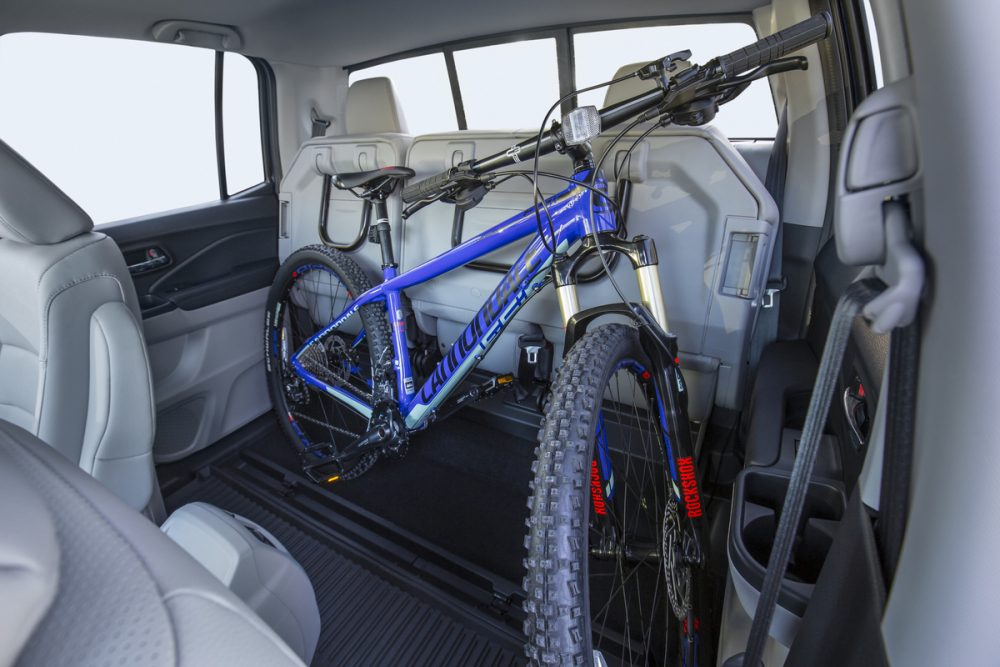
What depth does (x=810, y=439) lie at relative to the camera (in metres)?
0.54

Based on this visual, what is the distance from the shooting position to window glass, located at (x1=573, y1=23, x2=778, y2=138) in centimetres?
238

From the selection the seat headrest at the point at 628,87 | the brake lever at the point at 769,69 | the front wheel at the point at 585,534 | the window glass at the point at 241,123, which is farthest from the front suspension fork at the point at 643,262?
the window glass at the point at 241,123

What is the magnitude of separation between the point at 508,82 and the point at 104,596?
409 centimetres

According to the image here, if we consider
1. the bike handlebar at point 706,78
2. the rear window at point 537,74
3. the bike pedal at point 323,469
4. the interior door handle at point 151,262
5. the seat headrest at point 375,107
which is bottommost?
the bike pedal at point 323,469

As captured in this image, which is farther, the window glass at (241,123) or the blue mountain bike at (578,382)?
the window glass at (241,123)

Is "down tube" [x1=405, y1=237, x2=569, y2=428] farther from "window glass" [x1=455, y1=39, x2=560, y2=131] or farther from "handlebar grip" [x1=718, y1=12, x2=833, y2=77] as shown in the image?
"window glass" [x1=455, y1=39, x2=560, y2=131]

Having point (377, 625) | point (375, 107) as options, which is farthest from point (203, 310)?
point (377, 625)

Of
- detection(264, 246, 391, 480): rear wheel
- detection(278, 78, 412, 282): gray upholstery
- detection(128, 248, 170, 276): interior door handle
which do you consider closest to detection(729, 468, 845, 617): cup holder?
detection(264, 246, 391, 480): rear wheel

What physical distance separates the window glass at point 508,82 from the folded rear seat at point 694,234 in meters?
1.57

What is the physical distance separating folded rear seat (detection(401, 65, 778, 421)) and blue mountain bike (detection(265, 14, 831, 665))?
0.19m

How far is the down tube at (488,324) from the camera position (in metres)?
1.58

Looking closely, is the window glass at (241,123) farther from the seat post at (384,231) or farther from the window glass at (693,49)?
the window glass at (693,49)

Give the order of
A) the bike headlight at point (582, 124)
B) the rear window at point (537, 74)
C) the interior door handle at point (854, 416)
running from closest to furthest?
the interior door handle at point (854, 416)
the bike headlight at point (582, 124)
the rear window at point (537, 74)

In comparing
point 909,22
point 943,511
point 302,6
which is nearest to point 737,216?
point 909,22
